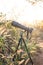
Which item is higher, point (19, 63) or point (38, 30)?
point (19, 63)

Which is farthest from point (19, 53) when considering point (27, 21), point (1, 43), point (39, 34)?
point (27, 21)

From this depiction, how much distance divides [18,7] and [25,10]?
219mm

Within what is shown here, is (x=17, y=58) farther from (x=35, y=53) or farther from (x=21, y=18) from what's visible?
(x=21, y=18)

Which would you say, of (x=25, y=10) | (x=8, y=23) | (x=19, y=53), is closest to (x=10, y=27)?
(x=8, y=23)

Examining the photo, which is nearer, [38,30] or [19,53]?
[19,53]

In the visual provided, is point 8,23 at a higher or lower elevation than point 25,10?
higher

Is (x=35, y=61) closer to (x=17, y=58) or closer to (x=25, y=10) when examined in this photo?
(x=17, y=58)

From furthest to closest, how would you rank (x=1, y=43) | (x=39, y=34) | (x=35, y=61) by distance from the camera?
(x=39, y=34) → (x=35, y=61) → (x=1, y=43)

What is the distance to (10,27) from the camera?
4.38m

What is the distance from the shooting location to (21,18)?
577cm

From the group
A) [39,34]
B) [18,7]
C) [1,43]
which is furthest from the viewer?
[18,7]

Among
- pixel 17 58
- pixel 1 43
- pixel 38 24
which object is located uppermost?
pixel 1 43

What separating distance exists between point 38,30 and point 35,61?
160cm

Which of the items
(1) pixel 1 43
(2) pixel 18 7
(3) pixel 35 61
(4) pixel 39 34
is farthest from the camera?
(2) pixel 18 7
